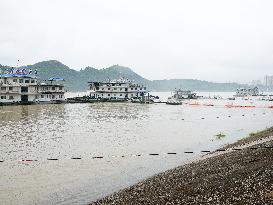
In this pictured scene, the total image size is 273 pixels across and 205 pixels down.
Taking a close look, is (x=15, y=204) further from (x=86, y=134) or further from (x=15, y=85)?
(x=15, y=85)

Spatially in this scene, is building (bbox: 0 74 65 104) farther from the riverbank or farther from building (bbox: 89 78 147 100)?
the riverbank

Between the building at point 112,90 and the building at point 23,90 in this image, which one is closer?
the building at point 23,90

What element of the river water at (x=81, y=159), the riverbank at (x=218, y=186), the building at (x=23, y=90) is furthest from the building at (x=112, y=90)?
the riverbank at (x=218, y=186)

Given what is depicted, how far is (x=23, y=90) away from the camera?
8856 centimetres

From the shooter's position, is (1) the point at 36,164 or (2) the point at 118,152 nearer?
(1) the point at 36,164

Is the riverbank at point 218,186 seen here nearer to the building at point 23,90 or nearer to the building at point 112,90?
the building at point 23,90

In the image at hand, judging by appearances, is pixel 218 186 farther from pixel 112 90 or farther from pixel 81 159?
pixel 112 90

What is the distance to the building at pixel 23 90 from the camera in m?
85.7

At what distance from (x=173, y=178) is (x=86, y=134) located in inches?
967

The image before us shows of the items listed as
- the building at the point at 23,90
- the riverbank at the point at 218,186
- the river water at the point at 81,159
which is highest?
the building at the point at 23,90

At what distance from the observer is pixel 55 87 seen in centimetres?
9675

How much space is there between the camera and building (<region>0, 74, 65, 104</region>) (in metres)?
85.7

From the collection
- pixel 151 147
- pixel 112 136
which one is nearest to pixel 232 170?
pixel 151 147

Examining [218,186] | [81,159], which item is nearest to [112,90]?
[81,159]
